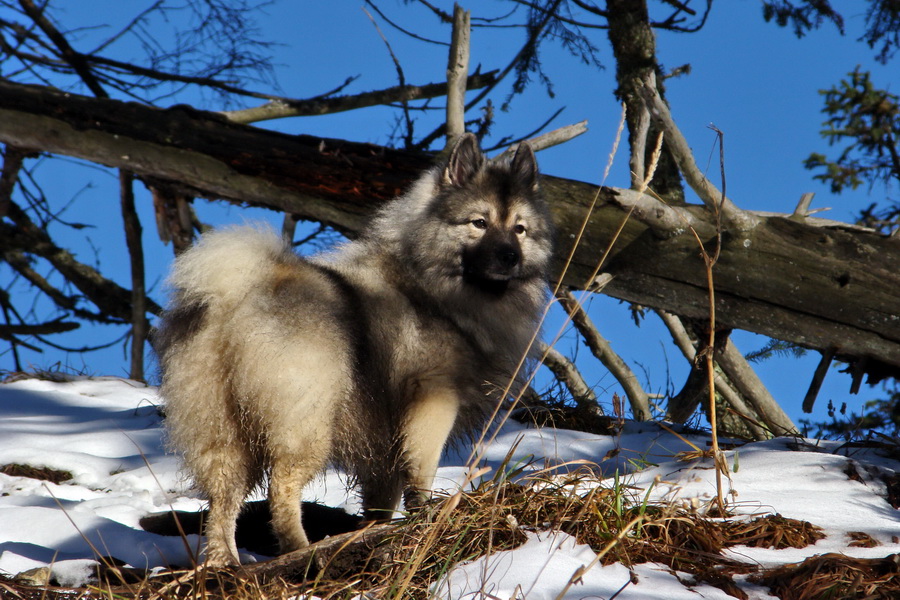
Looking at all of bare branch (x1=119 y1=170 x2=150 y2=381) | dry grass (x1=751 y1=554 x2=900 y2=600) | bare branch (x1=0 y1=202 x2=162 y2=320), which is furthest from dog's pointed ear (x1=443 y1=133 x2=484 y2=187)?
A: bare branch (x1=0 y1=202 x2=162 y2=320)

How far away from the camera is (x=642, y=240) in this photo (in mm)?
5133

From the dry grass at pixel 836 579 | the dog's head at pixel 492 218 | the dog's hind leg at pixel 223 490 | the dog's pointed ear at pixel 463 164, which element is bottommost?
the dog's hind leg at pixel 223 490

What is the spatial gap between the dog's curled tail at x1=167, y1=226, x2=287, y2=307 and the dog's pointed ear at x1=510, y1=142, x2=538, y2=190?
4.35ft

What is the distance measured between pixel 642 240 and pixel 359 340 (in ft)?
8.60

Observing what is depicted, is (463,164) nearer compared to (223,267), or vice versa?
(223,267)

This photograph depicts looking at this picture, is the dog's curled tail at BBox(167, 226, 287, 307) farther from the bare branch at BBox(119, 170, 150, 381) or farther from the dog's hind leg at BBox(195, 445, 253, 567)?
the bare branch at BBox(119, 170, 150, 381)

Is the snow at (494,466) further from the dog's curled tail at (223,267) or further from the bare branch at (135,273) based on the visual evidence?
the bare branch at (135,273)

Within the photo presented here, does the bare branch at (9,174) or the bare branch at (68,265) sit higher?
the bare branch at (9,174)

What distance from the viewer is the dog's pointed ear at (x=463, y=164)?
152 inches

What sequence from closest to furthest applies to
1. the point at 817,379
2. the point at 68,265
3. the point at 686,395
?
the point at 817,379, the point at 686,395, the point at 68,265

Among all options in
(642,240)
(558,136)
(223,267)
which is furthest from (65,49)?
(642,240)

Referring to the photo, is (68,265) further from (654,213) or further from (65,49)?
(654,213)


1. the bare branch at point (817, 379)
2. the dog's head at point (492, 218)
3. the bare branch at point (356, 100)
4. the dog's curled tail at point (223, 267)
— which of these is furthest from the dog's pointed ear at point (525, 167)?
the bare branch at point (356, 100)

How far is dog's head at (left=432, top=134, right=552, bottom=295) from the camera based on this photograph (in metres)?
3.67
